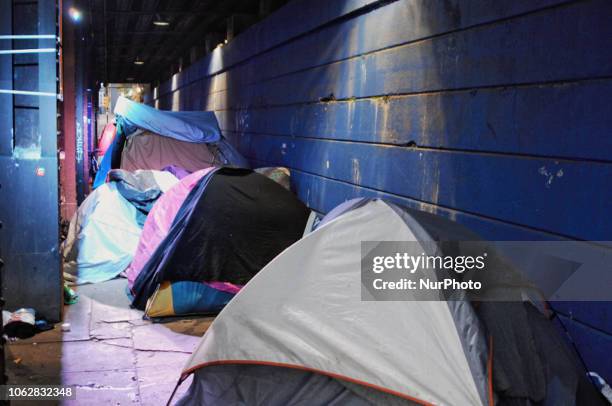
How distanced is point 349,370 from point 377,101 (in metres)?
3.67

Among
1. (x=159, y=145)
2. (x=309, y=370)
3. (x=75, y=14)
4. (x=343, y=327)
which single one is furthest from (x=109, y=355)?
(x=75, y=14)

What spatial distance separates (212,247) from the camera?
6.20 m

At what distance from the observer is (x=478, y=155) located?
A: 15.4 feet

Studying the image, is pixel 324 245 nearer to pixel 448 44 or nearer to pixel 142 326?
pixel 448 44

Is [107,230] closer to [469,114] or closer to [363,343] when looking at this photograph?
[469,114]

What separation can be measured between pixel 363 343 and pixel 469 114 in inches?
90.6

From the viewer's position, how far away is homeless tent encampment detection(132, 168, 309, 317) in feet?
20.1

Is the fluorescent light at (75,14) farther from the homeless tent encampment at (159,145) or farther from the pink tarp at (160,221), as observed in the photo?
the pink tarp at (160,221)

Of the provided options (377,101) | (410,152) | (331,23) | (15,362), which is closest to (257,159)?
A: (331,23)

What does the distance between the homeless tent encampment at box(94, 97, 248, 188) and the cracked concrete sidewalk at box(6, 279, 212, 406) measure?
4756mm

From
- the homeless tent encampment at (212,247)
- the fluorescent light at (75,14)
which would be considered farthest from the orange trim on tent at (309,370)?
the fluorescent light at (75,14)

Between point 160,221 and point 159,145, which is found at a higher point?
point 159,145

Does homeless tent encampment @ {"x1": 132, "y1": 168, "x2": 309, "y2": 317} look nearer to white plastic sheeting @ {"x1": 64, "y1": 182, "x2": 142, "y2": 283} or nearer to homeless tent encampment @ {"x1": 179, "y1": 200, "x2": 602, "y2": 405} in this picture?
white plastic sheeting @ {"x1": 64, "y1": 182, "x2": 142, "y2": 283}

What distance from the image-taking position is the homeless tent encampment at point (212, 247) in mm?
6137
